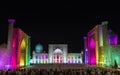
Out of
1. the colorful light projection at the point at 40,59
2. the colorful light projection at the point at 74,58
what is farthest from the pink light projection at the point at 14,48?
the colorful light projection at the point at 74,58

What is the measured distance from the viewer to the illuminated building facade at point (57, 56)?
7244 cm

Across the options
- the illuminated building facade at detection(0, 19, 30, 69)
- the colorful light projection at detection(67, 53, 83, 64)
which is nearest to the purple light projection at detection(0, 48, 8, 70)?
the illuminated building facade at detection(0, 19, 30, 69)

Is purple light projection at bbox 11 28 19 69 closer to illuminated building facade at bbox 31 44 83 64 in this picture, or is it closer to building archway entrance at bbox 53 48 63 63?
illuminated building facade at bbox 31 44 83 64

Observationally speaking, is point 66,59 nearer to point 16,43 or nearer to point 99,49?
point 99,49

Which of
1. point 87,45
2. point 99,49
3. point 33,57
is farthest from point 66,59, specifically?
point 99,49

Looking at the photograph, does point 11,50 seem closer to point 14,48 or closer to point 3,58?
point 3,58

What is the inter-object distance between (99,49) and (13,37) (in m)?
14.4

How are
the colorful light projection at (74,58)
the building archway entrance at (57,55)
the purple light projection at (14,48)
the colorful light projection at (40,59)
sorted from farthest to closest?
the colorful light projection at (74,58) → the colorful light projection at (40,59) → the building archway entrance at (57,55) → the purple light projection at (14,48)

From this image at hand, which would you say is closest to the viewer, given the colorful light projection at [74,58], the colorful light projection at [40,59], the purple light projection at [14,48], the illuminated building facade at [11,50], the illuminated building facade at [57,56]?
the illuminated building facade at [11,50]

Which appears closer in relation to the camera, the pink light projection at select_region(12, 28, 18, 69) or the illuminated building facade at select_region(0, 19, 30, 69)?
the illuminated building facade at select_region(0, 19, 30, 69)

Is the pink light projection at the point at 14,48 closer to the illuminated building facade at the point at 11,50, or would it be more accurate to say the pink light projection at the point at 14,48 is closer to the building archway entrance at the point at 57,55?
the illuminated building facade at the point at 11,50

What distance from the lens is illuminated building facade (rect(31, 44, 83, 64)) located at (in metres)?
72.4

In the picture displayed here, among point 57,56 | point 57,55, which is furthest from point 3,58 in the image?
point 57,56

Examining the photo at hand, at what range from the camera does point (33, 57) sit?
246 ft
